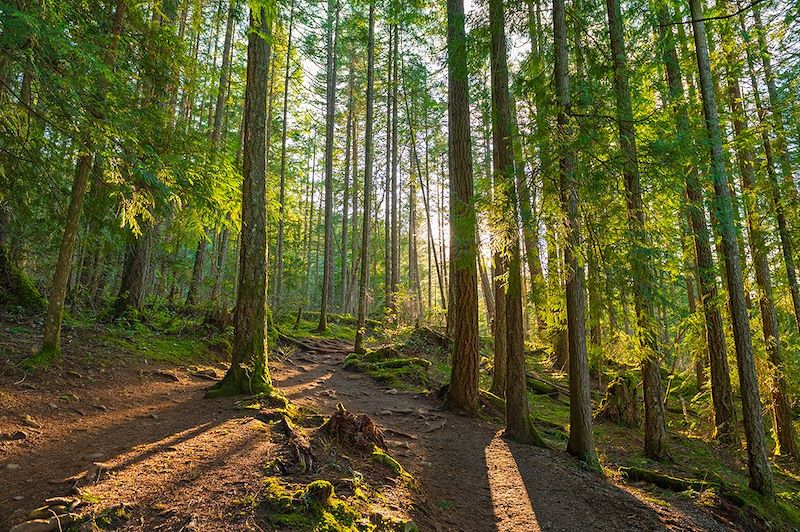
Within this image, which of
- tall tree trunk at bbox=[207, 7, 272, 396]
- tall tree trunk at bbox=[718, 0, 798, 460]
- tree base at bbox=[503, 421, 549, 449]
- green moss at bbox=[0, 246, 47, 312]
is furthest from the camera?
tall tree trunk at bbox=[718, 0, 798, 460]

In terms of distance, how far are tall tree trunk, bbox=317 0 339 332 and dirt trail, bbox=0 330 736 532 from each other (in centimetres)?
914

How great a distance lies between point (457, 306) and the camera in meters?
8.25

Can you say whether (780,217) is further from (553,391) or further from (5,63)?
(5,63)

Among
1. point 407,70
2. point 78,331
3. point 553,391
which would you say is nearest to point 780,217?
point 553,391

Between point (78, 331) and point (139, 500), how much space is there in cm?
Result: 695

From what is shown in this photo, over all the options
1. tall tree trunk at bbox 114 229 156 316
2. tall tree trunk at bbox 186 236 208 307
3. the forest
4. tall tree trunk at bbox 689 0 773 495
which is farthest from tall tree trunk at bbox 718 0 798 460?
tall tree trunk at bbox 186 236 208 307

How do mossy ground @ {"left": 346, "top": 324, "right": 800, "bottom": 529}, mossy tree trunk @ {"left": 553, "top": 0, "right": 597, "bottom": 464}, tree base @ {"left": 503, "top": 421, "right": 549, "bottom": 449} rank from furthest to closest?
tree base @ {"left": 503, "top": 421, "right": 549, "bottom": 449} → mossy ground @ {"left": 346, "top": 324, "right": 800, "bottom": 529} → mossy tree trunk @ {"left": 553, "top": 0, "right": 597, "bottom": 464}

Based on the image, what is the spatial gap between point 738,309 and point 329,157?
15018 millimetres

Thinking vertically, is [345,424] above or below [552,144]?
below

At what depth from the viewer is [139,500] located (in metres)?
3.10

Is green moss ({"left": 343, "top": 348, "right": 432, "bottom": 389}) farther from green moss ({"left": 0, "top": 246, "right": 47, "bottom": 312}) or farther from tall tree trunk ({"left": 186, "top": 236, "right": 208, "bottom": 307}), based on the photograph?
green moss ({"left": 0, "top": 246, "right": 47, "bottom": 312})

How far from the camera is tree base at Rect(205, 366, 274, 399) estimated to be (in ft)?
21.7

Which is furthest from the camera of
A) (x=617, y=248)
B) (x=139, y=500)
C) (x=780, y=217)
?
(x=780, y=217)

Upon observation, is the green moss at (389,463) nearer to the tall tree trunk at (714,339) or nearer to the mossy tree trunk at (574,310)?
the mossy tree trunk at (574,310)
